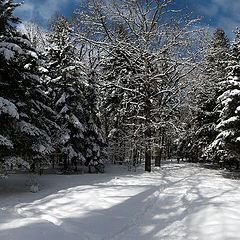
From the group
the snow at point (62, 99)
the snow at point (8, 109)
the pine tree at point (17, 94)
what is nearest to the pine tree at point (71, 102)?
the snow at point (62, 99)

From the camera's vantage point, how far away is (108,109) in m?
21.9

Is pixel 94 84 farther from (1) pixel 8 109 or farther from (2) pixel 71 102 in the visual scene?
(1) pixel 8 109

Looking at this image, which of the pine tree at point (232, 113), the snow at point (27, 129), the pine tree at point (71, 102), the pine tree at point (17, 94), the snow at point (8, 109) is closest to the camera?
the snow at point (8, 109)

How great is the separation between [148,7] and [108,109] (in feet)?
37.1

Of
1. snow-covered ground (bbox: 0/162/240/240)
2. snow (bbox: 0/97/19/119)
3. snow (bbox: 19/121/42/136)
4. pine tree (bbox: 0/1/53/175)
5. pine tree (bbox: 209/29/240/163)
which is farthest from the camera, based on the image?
pine tree (bbox: 209/29/240/163)

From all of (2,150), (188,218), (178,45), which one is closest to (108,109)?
(178,45)

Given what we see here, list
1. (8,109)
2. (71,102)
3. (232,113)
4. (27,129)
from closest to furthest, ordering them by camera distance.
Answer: (8,109) → (27,129) → (232,113) → (71,102)

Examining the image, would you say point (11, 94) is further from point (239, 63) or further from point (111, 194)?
point (239, 63)

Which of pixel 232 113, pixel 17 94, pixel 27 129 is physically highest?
pixel 232 113

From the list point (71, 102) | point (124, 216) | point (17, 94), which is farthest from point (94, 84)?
point (124, 216)

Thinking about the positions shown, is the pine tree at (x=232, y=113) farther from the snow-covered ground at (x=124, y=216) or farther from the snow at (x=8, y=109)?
the snow at (x=8, y=109)

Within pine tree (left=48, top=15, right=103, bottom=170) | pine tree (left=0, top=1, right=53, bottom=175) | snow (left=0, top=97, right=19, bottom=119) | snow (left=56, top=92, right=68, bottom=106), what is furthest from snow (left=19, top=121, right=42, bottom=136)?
snow (left=56, top=92, right=68, bottom=106)

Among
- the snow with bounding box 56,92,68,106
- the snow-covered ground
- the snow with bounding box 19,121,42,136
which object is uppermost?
the snow with bounding box 56,92,68,106

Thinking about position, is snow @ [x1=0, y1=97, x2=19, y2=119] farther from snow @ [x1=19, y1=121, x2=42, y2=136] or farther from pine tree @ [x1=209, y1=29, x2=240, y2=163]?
pine tree @ [x1=209, y1=29, x2=240, y2=163]
